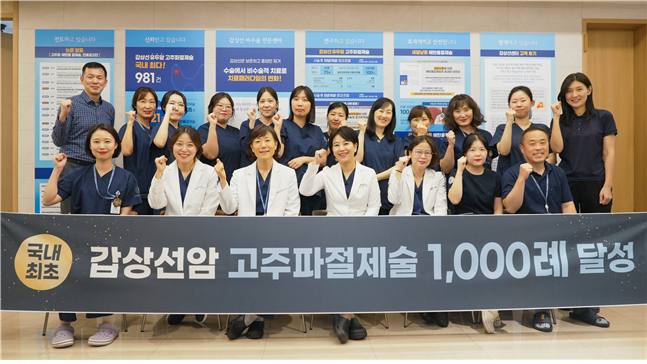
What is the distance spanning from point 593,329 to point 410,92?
9.38 ft

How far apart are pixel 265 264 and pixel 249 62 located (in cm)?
272

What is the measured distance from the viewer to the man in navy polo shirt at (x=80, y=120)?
154 inches

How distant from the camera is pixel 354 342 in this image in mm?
3141

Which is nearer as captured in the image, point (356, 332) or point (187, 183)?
point (356, 332)

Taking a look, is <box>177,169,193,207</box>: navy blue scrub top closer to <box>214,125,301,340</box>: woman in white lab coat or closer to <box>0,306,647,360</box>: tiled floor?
<box>214,125,301,340</box>: woman in white lab coat

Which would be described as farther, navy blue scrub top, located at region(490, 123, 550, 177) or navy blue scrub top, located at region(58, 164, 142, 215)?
navy blue scrub top, located at region(490, 123, 550, 177)

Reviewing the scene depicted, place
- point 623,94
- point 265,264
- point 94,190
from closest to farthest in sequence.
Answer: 1. point 265,264
2. point 94,190
3. point 623,94

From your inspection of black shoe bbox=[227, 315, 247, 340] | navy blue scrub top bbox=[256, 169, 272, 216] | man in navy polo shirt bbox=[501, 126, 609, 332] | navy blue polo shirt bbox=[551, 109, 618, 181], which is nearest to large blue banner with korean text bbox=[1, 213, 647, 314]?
black shoe bbox=[227, 315, 247, 340]

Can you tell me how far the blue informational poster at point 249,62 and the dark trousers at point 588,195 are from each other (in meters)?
2.95

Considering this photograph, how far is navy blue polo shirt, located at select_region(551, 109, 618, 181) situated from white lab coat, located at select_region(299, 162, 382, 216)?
6.23 ft

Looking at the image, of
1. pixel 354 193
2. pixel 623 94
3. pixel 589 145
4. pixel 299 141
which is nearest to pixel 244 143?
pixel 299 141

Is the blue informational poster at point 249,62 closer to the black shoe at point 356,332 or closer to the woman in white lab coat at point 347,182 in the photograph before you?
the woman in white lab coat at point 347,182

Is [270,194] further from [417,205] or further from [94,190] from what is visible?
[94,190]

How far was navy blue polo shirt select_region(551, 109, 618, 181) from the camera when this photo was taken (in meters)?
3.91
